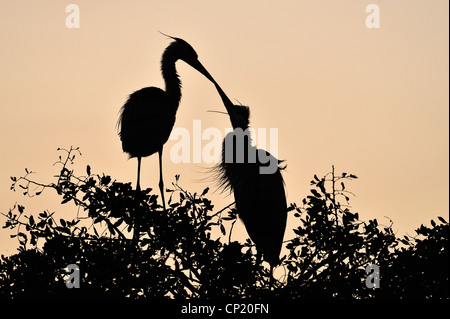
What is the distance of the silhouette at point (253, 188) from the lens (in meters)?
8.95

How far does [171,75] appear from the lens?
10.8 m

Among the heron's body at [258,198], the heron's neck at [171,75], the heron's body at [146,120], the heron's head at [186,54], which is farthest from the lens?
the heron's head at [186,54]

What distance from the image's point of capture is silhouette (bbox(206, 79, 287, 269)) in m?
8.95

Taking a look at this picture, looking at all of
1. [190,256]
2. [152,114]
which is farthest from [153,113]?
[190,256]

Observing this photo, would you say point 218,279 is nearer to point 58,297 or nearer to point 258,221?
point 58,297

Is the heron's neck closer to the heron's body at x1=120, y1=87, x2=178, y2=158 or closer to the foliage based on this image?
the heron's body at x1=120, y1=87, x2=178, y2=158

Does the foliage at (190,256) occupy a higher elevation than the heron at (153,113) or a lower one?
lower

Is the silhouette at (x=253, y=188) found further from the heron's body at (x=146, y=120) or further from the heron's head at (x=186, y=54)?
the heron's head at (x=186, y=54)

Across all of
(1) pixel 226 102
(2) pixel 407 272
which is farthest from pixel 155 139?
(2) pixel 407 272

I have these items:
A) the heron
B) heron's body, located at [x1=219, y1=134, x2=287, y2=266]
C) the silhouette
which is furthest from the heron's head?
heron's body, located at [x1=219, y1=134, x2=287, y2=266]

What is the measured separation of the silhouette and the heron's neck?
5.06 feet

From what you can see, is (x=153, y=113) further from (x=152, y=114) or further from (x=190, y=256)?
(x=190, y=256)

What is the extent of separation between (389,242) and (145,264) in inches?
77.6

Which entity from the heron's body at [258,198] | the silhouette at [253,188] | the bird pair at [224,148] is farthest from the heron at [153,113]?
the heron's body at [258,198]
